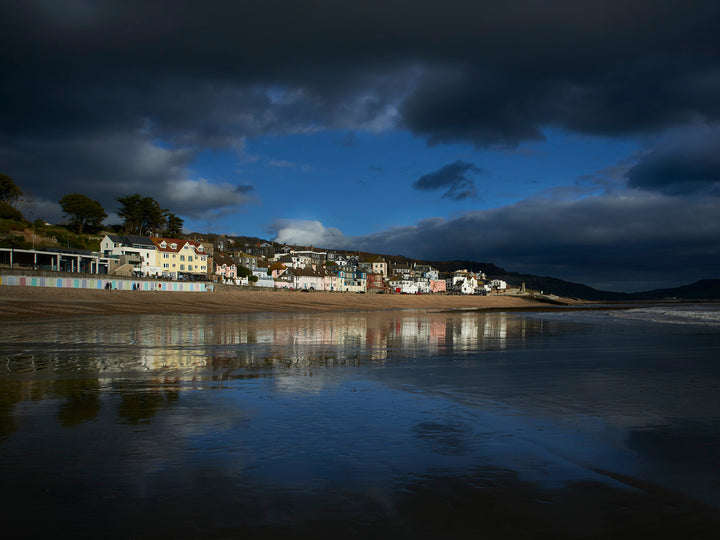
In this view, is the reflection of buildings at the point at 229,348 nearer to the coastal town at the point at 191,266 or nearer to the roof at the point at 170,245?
the coastal town at the point at 191,266

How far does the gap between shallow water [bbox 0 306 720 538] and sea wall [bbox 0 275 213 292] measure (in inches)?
1854

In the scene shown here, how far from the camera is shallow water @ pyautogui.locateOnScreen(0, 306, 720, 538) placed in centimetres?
445

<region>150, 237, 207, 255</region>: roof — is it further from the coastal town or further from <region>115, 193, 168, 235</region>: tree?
<region>115, 193, 168, 235</region>: tree

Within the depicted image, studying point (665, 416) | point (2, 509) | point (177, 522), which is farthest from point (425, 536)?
point (665, 416)

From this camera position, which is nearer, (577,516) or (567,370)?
(577,516)

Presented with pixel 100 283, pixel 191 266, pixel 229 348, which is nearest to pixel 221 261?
pixel 191 266

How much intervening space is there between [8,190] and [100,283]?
6166 centimetres

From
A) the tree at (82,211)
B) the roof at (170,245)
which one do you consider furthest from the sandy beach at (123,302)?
the tree at (82,211)

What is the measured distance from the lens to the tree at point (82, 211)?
367 feet

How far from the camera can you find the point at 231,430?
288 inches

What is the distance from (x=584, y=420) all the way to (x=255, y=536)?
6.28 meters

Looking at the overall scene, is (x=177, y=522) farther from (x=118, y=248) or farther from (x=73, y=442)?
(x=118, y=248)

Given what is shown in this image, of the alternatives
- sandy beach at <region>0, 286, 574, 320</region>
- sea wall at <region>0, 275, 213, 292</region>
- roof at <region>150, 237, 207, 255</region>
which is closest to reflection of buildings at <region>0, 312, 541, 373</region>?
sandy beach at <region>0, 286, 574, 320</region>

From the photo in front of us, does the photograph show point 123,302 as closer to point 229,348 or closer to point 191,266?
point 229,348
